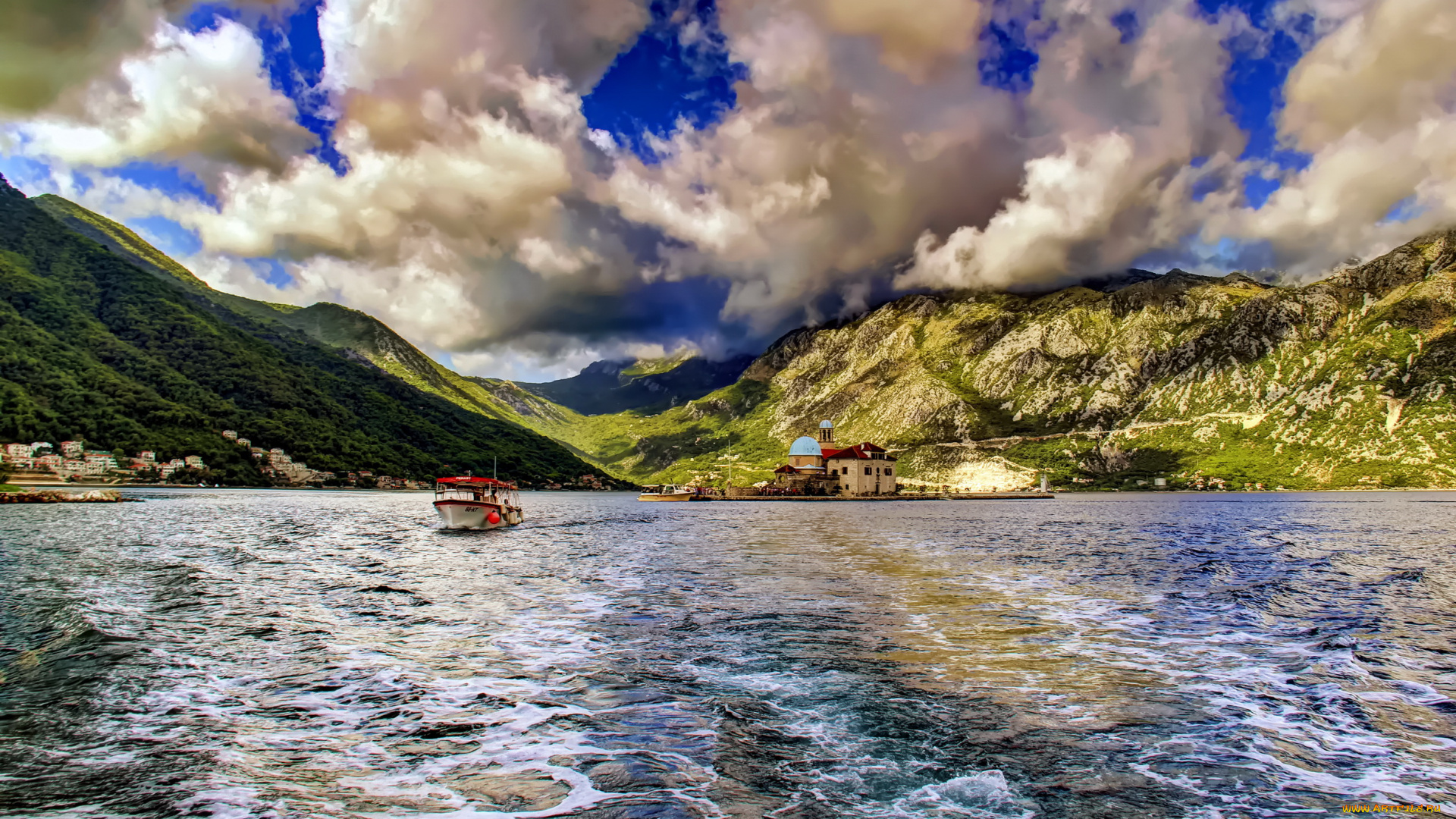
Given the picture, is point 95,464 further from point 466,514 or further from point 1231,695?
point 1231,695

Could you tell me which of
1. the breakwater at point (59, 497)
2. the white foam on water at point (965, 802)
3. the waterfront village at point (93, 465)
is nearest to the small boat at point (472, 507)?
the white foam on water at point (965, 802)

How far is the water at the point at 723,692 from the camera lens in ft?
36.5

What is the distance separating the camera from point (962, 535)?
78.1m

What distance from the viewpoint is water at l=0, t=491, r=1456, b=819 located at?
11125 mm

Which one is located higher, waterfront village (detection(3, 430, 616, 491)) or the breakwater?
waterfront village (detection(3, 430, 616, 491))

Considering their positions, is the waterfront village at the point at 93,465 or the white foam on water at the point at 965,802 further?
the waterfront village at the point at 93,465

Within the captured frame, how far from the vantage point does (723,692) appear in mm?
17219

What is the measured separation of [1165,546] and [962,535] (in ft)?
73.0

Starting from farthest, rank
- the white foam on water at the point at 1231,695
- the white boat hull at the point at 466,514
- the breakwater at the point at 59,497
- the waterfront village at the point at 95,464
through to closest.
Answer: the waterfront village at the point at 95,464, the breakwater at the point at 59,497, the white boat hull at the point at 466,514, the white foam on water at the point at 1231,695

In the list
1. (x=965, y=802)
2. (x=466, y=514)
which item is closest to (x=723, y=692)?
(x=965, y=802)

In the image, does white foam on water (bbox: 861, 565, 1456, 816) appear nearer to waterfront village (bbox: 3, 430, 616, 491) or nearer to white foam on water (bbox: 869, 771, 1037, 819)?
white foam on water (bbox: 869, 771, 1037, 819)

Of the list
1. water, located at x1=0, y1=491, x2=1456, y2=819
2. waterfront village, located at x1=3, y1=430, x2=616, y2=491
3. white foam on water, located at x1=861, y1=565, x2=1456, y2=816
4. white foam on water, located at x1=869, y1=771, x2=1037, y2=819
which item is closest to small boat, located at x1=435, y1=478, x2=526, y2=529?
water, located at x1=0, y1=491, x2=1456, y2=819

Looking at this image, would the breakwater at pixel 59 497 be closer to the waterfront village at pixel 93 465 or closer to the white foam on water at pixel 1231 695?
the waterfront village at pixel 93 465

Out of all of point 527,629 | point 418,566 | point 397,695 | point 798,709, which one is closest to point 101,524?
point 418,566
